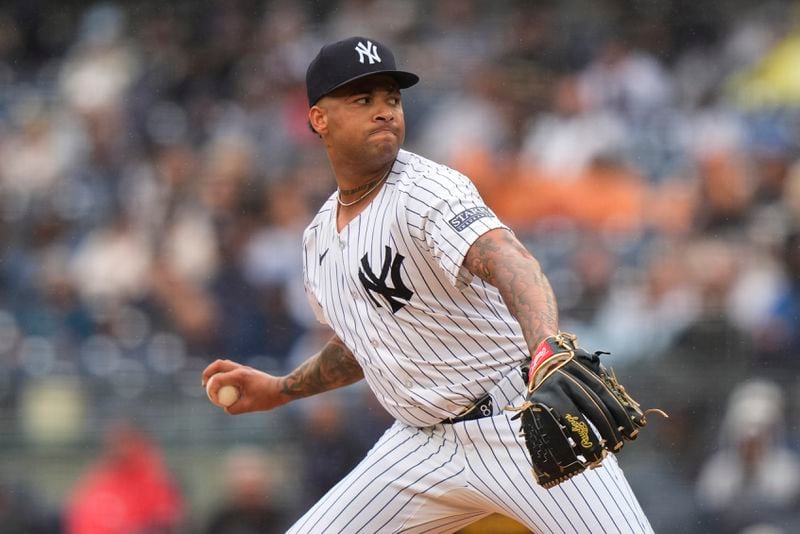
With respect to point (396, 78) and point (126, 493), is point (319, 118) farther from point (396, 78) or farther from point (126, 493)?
point (126, 493)

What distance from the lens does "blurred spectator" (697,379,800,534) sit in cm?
605

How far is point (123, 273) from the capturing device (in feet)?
24.1

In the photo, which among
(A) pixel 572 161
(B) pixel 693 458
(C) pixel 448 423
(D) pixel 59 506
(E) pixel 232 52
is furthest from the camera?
(E) pixel 232 52

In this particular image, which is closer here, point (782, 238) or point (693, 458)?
point (693, 458)

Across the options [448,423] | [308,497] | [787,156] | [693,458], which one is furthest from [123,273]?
[448,423]

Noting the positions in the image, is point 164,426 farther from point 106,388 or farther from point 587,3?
point 587,3

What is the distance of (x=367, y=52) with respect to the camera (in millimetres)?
3414

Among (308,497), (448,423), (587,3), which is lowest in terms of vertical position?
(448,423)

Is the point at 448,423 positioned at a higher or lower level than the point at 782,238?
lower

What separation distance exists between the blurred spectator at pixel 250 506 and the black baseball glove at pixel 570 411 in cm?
396

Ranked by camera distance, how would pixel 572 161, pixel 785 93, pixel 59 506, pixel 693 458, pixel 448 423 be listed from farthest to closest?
pixel 785 93 → pixel 572 161 → pixel 59 506 → pixel 693 458 → pixel 448 423

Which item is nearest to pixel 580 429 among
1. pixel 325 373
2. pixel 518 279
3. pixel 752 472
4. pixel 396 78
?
pixel 518 279

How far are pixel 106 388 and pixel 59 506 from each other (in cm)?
67

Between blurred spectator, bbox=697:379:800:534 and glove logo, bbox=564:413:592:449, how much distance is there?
12.2ft
